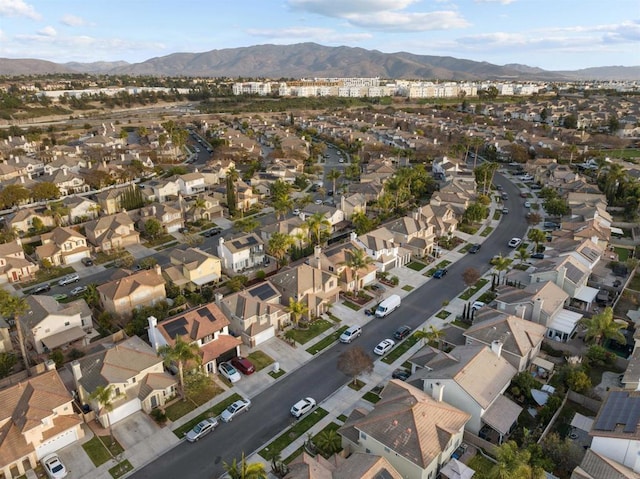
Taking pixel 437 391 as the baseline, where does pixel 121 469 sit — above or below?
below

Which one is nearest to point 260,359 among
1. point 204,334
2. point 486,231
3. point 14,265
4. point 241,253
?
point 204,334

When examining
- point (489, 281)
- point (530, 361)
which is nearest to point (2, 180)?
point (489, 281)

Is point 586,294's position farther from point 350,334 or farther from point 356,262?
point 350,334

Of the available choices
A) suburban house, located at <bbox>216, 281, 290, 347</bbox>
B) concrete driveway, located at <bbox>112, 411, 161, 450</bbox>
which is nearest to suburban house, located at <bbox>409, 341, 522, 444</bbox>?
suburban house, located at <bbox>216, 281, 290, 347</bbox>

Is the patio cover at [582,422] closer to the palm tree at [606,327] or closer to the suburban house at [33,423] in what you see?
the palm tree at [606,327]

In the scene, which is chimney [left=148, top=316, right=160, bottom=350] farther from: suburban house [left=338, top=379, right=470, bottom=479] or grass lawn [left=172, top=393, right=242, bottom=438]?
suburban house [left=338, top=379, right=470, bottom=479]

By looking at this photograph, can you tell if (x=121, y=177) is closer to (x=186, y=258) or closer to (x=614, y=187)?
(x=186, y=258)
